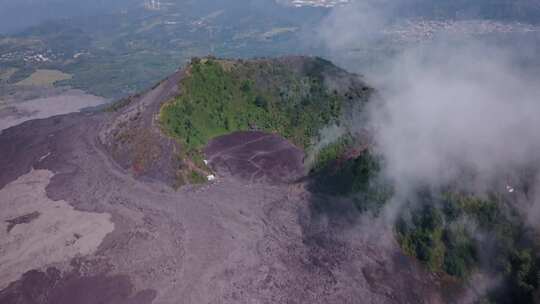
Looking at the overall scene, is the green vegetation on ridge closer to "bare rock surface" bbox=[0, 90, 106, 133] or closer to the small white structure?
the small white structure

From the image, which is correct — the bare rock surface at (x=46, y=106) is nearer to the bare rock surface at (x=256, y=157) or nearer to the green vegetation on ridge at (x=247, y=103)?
the green vegetation on ridge at (x=247, y=103)

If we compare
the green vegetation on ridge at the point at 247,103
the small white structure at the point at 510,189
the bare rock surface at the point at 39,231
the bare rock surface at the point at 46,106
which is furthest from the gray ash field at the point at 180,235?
the bare rock surface at the point at 46,106

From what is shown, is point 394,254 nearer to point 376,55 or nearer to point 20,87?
point 376,55

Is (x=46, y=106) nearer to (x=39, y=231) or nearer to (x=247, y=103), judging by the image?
(x=247, y=103)

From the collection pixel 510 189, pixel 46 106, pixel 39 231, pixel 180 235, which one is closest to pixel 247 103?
pixel 180 235

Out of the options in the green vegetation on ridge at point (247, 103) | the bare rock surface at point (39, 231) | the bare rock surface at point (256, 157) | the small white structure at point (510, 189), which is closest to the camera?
the bare rock surface at point (39, 231)

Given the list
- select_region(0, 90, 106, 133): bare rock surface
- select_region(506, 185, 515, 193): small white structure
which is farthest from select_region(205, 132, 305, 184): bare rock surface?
select_region(0, 90, 106, 133): bare rock surface

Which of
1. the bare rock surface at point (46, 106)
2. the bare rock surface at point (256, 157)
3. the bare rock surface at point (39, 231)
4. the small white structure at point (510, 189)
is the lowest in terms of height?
the bare rock surface at point (46, 106)

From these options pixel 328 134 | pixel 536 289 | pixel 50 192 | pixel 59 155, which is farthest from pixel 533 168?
pixel 59 155
